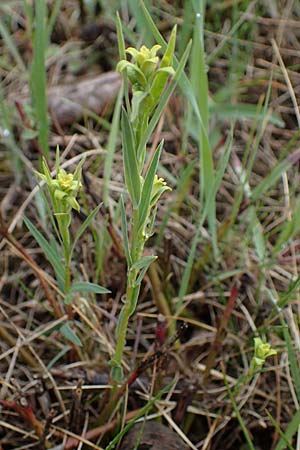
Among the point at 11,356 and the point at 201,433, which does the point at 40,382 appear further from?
the point at 201,433

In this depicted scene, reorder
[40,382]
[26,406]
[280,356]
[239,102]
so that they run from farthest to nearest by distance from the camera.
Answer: [239,102] < [280,356] < [40,382] < [26,406]

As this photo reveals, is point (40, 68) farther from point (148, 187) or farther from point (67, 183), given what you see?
point (148, 187)

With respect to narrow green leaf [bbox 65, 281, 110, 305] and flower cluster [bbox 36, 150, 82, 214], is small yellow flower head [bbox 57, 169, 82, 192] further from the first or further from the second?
narrow green leaf [bbox 65, 281, 110, 305]

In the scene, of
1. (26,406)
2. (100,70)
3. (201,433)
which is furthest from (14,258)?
(100,70)

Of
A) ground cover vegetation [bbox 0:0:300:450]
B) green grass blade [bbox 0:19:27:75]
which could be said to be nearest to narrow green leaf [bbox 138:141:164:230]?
ground cover vegetation [bbox 0:0:300:450]

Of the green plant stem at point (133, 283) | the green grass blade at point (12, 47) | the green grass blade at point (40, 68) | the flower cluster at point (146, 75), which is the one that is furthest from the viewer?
the green grass blade at point (12, 47)

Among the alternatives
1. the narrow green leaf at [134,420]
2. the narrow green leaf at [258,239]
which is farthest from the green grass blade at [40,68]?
the narrow green leaf at [134,420]

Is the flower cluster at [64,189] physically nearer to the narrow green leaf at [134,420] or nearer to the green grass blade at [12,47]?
the narrow green leaf at [134,420]
